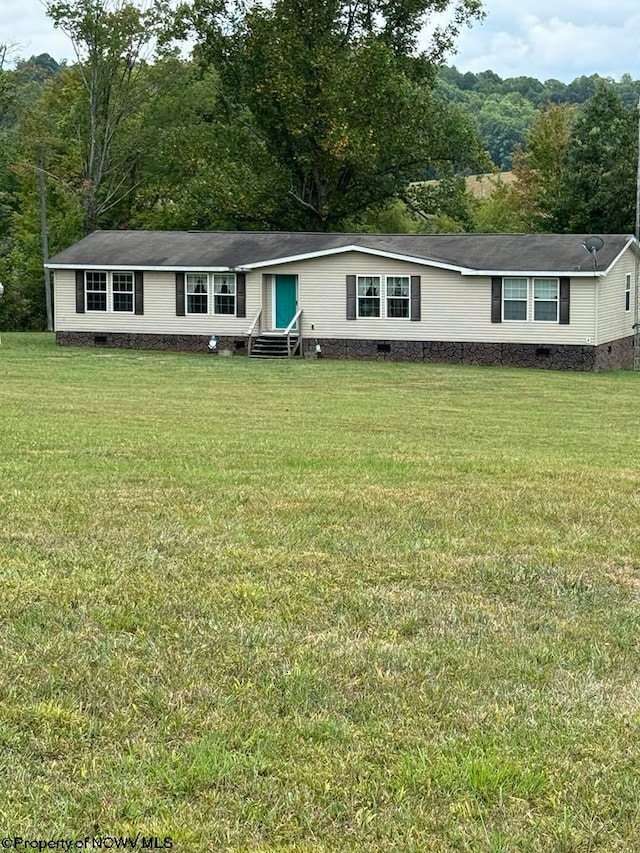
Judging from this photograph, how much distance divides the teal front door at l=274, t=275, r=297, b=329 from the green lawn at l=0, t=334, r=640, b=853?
20108mm

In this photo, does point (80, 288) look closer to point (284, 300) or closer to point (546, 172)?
point (284, 300)

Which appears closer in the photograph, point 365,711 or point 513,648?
point 365,711

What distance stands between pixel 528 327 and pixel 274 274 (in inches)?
A: 271

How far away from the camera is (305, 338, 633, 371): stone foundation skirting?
27.9 m

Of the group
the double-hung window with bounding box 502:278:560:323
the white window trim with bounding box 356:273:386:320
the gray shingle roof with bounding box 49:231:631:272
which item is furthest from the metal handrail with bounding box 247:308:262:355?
the double-hung window with bounding box 502:278:560:323

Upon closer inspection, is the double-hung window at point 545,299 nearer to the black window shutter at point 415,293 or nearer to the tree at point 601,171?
the black window shutter at point 415,293

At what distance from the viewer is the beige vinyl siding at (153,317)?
3078 cm

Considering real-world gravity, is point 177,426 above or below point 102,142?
below

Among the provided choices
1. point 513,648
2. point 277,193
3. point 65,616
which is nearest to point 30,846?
point 65,616

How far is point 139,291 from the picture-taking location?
1244 inches

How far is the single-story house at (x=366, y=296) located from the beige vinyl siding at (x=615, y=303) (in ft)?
0.16

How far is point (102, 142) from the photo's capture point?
4106 centimetres

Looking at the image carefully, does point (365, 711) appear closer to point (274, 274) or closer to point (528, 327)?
point (528, 327)

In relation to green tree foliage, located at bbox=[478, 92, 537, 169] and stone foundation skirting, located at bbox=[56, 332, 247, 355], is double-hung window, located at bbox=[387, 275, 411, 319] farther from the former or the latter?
green tree foliage, located at bbox=[478, 92, 537, 169]
